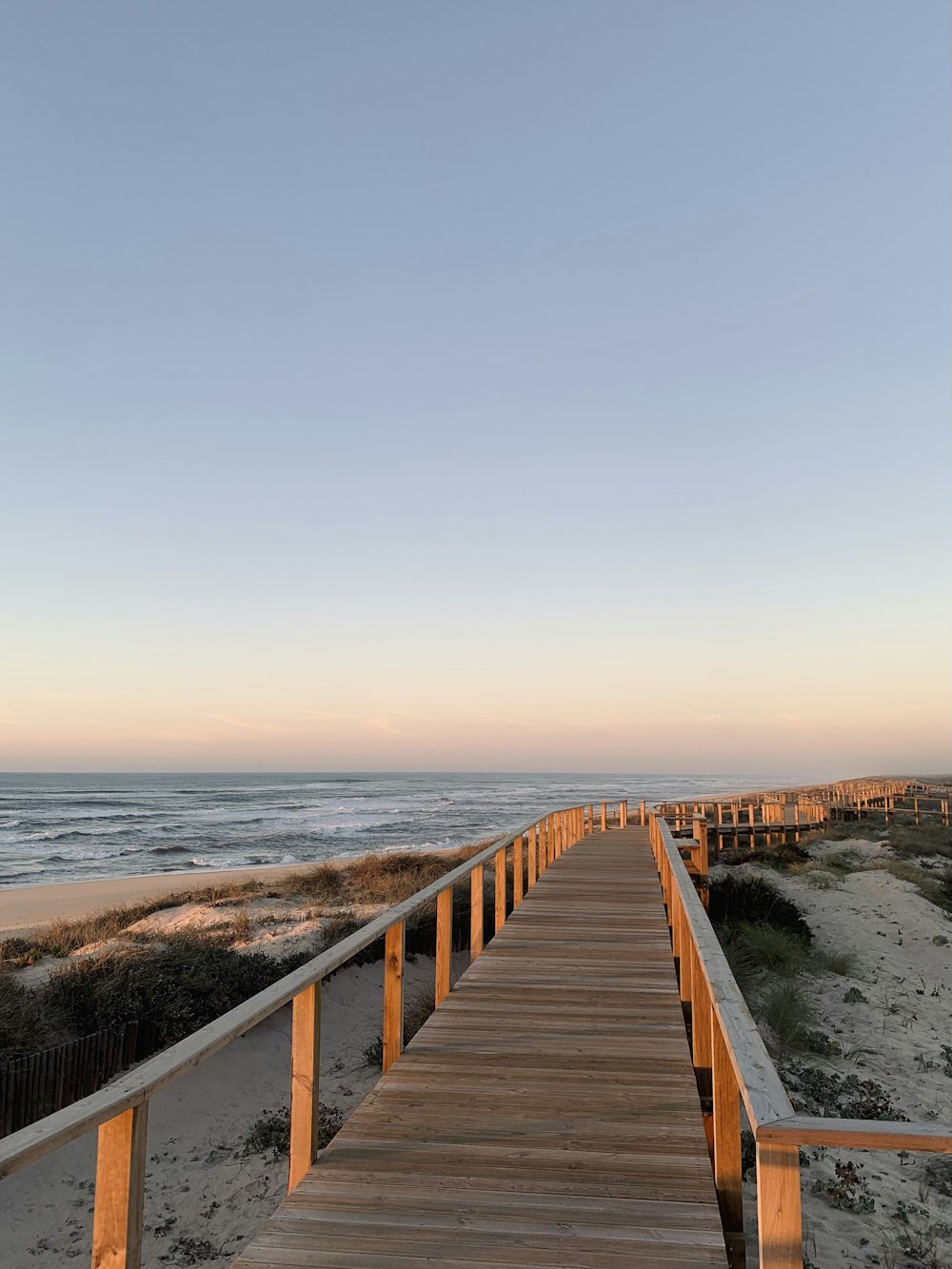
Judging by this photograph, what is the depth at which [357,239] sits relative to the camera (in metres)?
16.2

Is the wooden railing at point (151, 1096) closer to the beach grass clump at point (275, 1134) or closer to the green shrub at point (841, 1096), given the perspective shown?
the beach grass clump at point (275, 1134)

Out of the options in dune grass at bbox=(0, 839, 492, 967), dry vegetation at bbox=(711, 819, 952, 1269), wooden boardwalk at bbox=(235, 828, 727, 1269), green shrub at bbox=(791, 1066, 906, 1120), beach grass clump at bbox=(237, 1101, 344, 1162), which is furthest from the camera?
dune grass at bbox=(0, 839, 492, 967)

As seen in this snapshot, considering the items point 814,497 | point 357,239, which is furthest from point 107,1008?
point 814,497

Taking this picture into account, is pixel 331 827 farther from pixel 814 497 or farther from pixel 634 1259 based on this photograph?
pixel 634 1259

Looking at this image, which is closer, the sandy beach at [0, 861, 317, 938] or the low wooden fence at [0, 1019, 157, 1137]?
the low wooden fence at [0, 1019, 157, 1137]

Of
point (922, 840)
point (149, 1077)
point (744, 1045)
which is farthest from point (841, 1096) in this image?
point (922, 840)

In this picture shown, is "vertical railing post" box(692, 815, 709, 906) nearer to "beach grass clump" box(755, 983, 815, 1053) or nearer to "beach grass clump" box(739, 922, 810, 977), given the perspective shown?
"beach grass clump" box(739, 922, 810, 977)

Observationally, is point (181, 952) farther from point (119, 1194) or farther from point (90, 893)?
point (90, 893)

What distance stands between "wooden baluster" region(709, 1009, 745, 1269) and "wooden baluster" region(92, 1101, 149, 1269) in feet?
5.90

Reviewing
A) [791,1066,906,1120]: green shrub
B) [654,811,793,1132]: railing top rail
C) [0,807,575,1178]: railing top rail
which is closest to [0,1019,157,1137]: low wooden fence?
[0,807,575,1178]: railing top rail

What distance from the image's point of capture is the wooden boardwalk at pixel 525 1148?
2.69 metres

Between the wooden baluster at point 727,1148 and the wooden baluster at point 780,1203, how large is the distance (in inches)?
36.3

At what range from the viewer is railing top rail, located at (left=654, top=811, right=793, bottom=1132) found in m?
1.78

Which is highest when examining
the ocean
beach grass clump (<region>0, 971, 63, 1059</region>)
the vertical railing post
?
the vertical railing post
